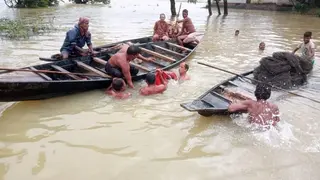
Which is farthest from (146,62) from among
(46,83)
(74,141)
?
(74,141)

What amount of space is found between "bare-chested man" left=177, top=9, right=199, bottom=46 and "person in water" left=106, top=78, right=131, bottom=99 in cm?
435

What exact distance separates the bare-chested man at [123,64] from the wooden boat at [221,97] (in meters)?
1.71

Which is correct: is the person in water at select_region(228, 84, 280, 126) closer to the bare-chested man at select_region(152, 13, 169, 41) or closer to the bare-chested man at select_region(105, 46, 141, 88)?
the bare-chested man at select_region(105, 46, 141, 88)

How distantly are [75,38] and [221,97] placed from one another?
371 centimetres

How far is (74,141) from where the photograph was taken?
15.8 feet

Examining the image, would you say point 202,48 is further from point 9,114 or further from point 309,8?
point 309,8

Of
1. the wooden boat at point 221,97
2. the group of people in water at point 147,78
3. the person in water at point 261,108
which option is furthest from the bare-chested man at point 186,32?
the person in water at point 261,108

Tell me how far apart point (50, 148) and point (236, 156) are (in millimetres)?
2684

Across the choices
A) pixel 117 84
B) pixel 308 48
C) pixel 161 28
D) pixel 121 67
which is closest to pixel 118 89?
pixel 117 84

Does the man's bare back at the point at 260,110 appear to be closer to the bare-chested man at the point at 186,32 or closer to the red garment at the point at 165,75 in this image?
the red garment at the point at 165,75

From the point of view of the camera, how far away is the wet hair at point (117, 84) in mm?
6279

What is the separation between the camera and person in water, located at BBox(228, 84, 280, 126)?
4.99m

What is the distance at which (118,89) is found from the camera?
21.2ft

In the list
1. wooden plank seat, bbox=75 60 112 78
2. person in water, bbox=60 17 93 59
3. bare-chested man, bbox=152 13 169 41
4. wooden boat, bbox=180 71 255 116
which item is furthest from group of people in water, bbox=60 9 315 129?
bare-chested man, bbox=152 13 169 41
